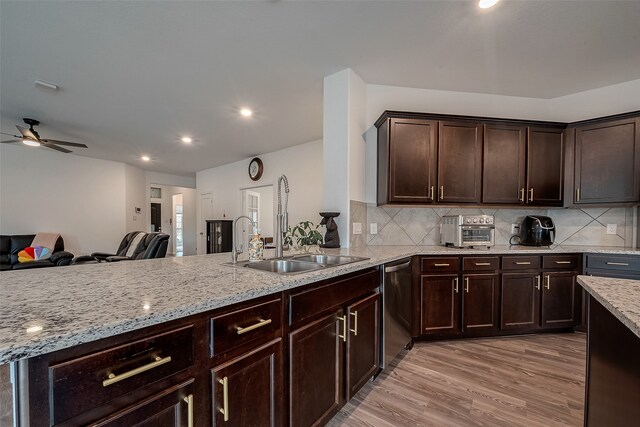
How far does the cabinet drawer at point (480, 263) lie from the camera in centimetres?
240

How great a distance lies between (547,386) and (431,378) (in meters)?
0.75

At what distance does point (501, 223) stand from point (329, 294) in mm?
2667

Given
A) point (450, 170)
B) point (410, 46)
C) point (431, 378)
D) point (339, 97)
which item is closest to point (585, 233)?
point (450, 170)

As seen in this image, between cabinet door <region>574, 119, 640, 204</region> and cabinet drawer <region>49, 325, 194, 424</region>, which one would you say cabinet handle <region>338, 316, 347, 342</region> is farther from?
cabinet door <region>574, 119, 640, 204</region>

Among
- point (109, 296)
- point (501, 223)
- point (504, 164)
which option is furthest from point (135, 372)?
point (501, 223)

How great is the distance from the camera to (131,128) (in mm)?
4098

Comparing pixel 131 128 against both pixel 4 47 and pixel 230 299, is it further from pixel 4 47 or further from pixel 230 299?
pixel 230 299

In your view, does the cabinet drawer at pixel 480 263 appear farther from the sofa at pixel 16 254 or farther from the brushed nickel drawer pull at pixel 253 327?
the sofa at pixel 16 254

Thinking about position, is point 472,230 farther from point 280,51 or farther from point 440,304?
point 280,51

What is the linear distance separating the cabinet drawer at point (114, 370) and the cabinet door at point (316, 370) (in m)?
0.50

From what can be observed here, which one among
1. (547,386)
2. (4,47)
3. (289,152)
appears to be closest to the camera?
(547,386)

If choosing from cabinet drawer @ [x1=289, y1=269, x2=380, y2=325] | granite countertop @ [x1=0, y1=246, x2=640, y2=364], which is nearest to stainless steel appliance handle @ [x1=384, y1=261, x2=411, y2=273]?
cabinet drawer @ [x1=289, y1=269, x2=380, y2=325]

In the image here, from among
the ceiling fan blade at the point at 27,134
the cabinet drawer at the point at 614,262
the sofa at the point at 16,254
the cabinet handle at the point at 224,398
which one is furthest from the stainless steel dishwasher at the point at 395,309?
the ceiling fan blade at the point at 27,134

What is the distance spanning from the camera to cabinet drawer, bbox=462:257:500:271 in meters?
2.40
